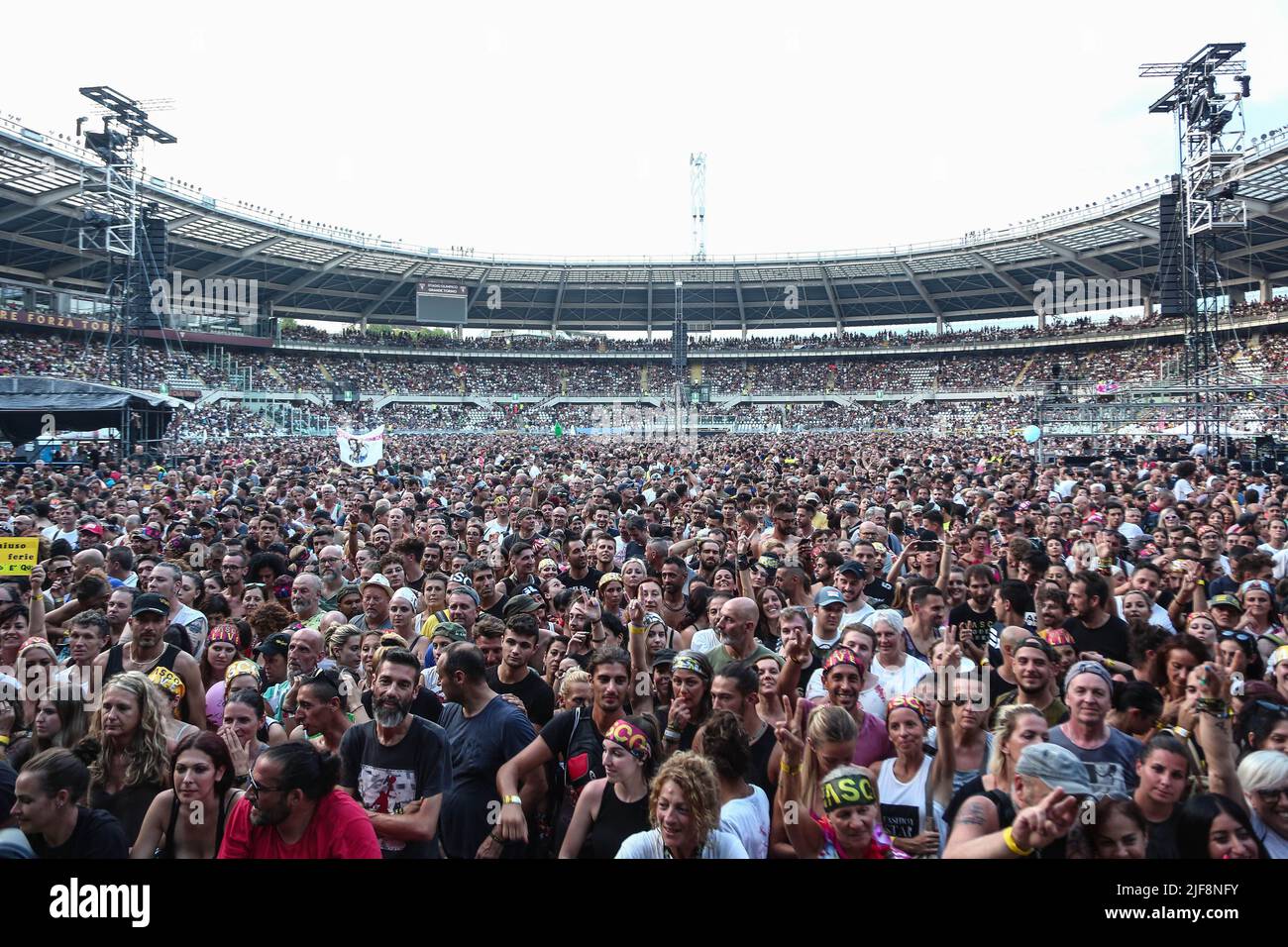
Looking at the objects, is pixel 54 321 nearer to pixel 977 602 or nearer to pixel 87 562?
pixel 87 562

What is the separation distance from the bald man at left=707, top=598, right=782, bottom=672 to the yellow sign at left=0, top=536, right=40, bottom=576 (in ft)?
16.8

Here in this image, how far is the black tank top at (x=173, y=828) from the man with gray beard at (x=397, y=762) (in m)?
0.45

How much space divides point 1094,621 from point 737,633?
2.53 m

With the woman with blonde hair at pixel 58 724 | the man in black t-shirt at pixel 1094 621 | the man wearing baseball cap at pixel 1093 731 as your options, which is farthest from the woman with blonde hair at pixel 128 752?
the man in black t-shirt at pixel 1094 621

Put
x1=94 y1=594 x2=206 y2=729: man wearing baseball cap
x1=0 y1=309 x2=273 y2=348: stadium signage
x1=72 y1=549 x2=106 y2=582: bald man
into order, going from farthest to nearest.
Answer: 1. x1=0 y1=309 x2=273 y2=348: stadium signage
2. x1=72 y1=549 x2=106 y2=582: bald man
3. x1=94 y1=594 x2=206 y2=729: man wearing baseball cap

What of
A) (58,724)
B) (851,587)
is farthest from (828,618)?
(58,724)

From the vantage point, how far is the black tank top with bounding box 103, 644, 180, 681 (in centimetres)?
435

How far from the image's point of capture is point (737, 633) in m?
4.41

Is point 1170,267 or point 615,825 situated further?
point 1170,267
